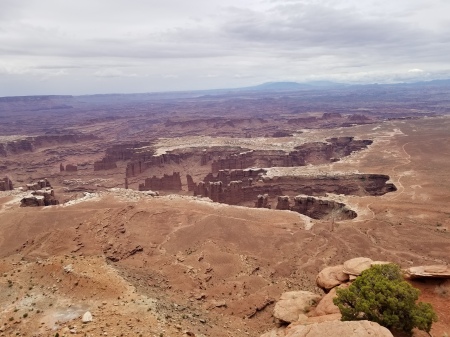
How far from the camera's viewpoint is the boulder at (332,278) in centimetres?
2116

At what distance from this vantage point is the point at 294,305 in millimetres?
20578

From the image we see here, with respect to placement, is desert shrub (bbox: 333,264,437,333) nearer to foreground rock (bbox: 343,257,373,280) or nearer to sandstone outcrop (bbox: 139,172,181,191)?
foreground rock (bbox: 343,257,373,280)

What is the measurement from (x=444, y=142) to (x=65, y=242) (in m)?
83.5

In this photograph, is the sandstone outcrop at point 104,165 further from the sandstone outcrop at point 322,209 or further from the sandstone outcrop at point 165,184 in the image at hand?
the sandstone outcrop at point 322,209

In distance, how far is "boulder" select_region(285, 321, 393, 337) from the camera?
1357cm

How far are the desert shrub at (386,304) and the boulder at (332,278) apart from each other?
3.69 metres

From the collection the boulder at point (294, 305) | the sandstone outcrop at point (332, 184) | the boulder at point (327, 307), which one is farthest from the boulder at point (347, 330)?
the sandstone outcrop at point (332, 184)

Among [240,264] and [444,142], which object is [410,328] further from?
[444,142]

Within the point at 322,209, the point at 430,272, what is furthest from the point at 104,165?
the point at 430,272

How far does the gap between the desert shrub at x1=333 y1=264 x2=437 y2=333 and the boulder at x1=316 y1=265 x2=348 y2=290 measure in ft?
12.1

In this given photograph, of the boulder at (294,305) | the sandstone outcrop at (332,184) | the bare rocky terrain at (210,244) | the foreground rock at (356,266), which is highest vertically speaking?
the foreground rock at (356,266)

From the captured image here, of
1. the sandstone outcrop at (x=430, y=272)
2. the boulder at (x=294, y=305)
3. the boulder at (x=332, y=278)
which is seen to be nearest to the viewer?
the sandstone outcrop at (x=430, y=272)

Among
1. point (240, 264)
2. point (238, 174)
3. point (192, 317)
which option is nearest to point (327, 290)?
point (192, 317)

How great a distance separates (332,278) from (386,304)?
215 inches
